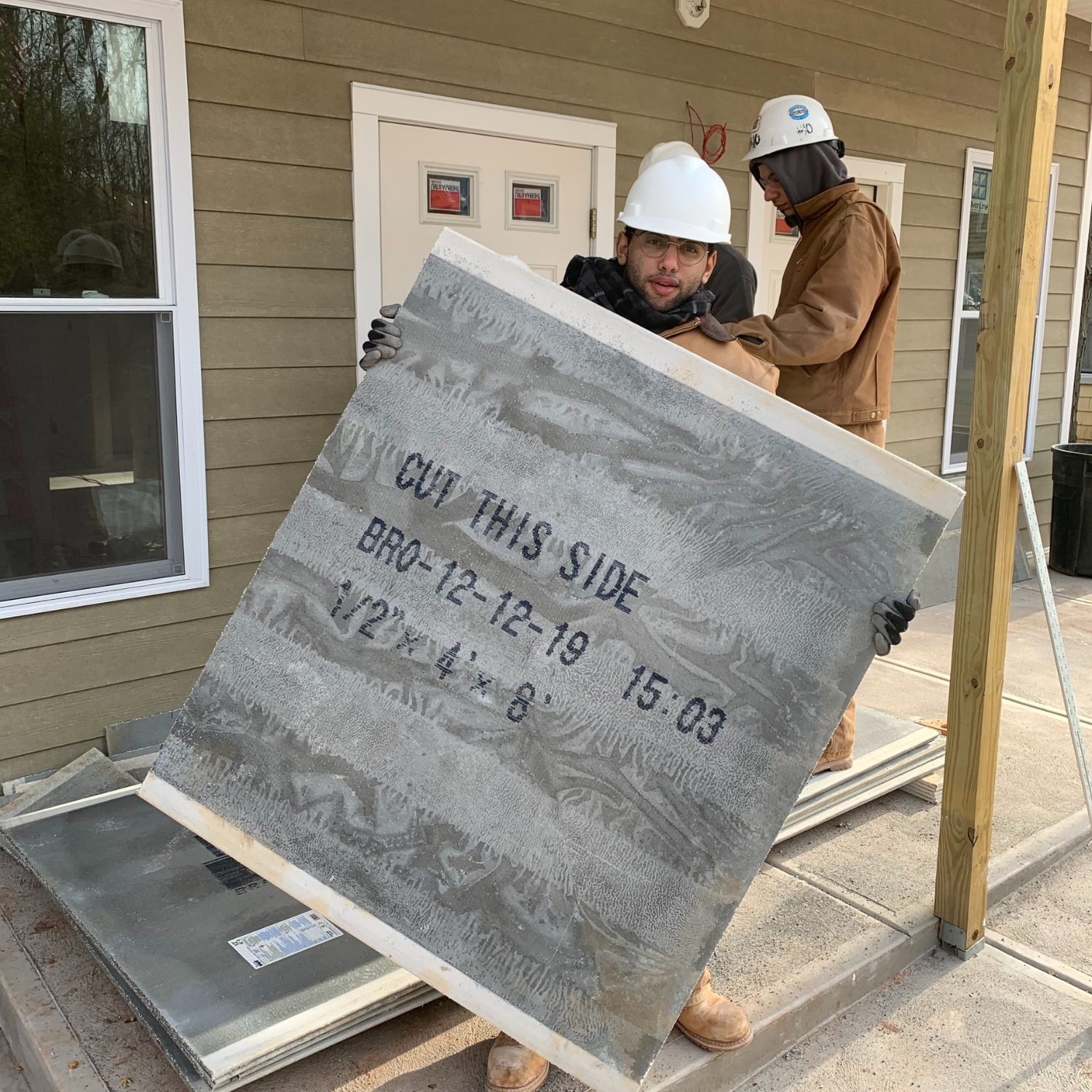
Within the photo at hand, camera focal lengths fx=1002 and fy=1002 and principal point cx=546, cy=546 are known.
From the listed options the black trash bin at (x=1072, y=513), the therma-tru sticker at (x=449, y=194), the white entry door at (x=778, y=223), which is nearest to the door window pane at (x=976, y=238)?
the white entry door at (x=778, y=223)

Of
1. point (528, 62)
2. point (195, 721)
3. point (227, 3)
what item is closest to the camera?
point (195, 721)

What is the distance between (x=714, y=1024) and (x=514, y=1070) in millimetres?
448

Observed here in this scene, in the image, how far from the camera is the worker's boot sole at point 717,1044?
83.0 inches

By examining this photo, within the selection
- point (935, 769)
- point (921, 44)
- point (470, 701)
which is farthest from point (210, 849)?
point (921, 44)

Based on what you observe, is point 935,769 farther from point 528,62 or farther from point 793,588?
point 528,62

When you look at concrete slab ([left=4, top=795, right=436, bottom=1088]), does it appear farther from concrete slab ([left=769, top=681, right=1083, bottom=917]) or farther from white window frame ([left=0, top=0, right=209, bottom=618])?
concrete slab ([left=769, top=681, right=1083, bottom=917])

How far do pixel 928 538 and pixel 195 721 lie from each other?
4.10ft

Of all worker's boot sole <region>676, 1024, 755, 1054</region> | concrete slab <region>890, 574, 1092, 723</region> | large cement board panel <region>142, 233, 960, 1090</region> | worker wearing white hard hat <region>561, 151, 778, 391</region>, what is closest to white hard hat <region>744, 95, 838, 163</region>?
worker wearing white hard hat <region>561, 151, 778, 391</region>

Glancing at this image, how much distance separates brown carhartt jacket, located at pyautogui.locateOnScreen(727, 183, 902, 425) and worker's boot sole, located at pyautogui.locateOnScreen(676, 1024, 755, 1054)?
1668 millimetres

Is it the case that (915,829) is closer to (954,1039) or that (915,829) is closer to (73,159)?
(954,1039)

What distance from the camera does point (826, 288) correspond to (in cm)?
278

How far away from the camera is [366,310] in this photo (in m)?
3.71

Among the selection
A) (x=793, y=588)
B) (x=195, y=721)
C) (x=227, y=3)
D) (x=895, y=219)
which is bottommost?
(x=195, y=721)

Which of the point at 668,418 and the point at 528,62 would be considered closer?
the point at 668,418
